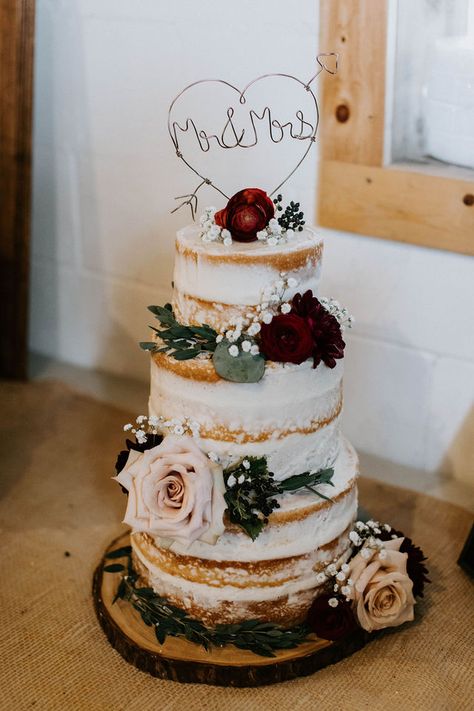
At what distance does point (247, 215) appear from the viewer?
46.1 inches

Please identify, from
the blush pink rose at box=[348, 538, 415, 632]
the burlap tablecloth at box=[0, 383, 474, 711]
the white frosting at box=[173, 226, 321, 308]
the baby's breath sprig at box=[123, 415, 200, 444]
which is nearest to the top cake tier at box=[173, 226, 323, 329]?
the white frosting at box=[173, 226, 321, 308]

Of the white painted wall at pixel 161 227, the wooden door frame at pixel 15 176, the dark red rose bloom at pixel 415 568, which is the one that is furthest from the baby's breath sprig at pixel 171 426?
the wooden door frame at pixel 15 176

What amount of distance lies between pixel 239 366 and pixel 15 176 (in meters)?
1.16

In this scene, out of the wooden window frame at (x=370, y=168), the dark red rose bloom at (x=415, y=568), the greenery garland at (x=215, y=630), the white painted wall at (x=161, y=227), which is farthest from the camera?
the white painted wall at (x=161, y=227)

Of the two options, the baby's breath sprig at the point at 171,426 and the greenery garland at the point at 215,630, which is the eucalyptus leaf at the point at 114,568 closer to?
the greenery garland at the point at 215,630

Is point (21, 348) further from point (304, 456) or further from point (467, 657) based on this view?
point (467, 657)

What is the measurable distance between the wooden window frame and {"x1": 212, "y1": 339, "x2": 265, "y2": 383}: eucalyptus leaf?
652 millimetres

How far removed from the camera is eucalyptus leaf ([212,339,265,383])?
1134 mm

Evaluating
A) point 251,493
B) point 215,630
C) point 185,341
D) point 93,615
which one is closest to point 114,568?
point 93,615

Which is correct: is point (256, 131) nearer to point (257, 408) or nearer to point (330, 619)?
point (257, 408)

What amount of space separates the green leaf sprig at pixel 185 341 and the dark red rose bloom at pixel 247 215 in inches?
5.7

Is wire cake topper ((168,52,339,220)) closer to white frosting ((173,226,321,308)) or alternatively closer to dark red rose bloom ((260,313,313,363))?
white frosting ((173,226,321,308))

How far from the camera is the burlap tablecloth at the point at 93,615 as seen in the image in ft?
3.98

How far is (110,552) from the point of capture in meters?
1.47
